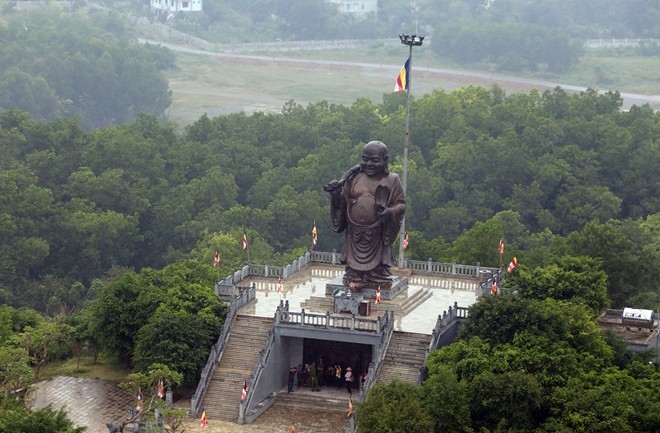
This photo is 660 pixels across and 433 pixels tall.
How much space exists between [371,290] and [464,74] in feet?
343

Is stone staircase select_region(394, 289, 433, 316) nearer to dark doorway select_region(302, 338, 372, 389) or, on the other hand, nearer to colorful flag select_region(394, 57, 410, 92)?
dark doorway select_region(302, 338, 372, 389)

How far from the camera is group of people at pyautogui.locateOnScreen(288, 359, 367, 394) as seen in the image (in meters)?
64.1

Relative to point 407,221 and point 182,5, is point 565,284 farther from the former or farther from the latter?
point 182,5

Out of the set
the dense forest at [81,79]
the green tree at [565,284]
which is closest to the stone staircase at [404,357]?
the green tree at [565,284]

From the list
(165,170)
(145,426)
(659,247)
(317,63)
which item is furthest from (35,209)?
(317,63)

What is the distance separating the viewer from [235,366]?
6312cm

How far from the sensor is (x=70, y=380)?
6494 centimetres

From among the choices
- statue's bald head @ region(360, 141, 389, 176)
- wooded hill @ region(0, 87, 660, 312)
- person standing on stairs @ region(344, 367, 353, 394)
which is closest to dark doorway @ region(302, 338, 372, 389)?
person standing on stairs @ region(344, 367, 353, 394)

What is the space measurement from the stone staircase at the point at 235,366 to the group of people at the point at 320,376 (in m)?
1.92

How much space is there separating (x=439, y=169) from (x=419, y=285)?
41383 millimetres

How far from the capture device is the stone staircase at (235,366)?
61094 mm

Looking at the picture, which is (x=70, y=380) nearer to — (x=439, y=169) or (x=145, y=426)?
(x=145, y=426)

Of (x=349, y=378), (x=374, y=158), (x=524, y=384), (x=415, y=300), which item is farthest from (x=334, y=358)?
(x=524, y=384)

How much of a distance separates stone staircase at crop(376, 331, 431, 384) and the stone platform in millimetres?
3734
